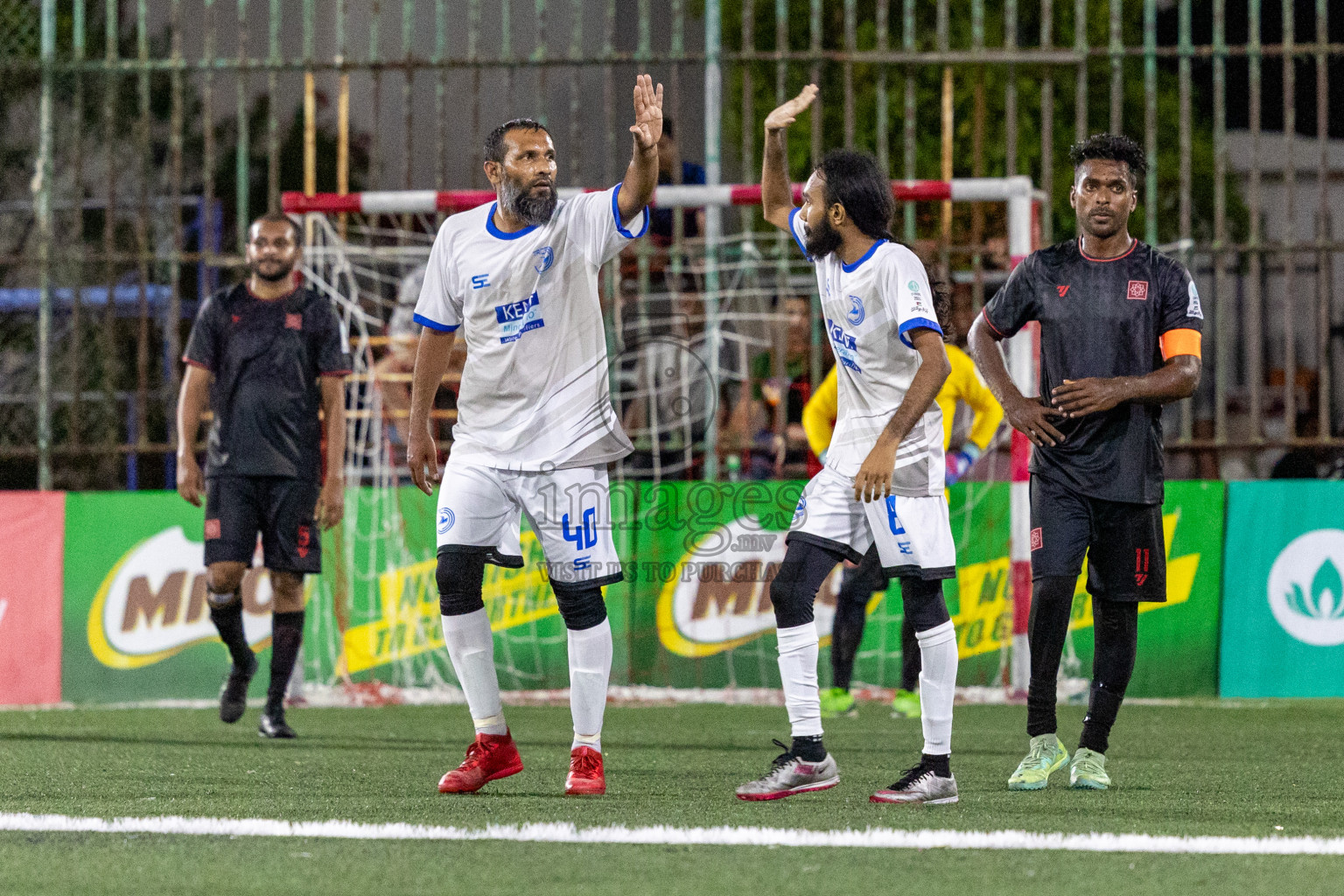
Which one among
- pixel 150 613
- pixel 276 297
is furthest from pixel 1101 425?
pixel 150 613

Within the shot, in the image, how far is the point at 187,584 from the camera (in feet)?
29.8

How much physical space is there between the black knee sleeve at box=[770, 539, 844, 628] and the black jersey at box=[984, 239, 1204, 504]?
87 centimetres

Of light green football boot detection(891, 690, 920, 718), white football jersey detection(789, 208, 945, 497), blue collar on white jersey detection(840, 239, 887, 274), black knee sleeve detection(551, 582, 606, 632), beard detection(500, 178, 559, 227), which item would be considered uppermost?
beard detection(500, 178, 559, 227)

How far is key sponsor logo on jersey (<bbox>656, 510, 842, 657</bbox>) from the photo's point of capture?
29.8 ft

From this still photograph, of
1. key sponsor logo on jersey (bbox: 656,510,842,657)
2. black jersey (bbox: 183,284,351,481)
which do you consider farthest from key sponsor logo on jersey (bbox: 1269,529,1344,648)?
black jersey (bbox: 183,284,351,481)

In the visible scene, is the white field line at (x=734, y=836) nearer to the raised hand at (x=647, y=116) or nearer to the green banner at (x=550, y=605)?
the raised hand at (x=647, y=116)

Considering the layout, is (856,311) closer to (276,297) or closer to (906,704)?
(276,297)

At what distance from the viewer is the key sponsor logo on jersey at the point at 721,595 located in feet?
29.8

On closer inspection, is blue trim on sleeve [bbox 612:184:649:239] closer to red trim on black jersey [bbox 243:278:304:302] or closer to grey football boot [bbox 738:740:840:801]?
grey football boot [bbox 738:740:840:801]

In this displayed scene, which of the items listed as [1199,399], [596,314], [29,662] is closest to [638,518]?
[29,662]

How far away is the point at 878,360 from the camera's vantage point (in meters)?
5.03

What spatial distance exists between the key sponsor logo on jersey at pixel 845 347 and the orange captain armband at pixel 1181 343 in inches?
39.0

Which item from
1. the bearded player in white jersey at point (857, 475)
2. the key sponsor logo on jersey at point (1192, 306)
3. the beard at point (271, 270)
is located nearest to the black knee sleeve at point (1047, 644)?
the bearded player in white jersey at point (857, 475)

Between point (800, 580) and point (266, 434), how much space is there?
3061 millimetres
